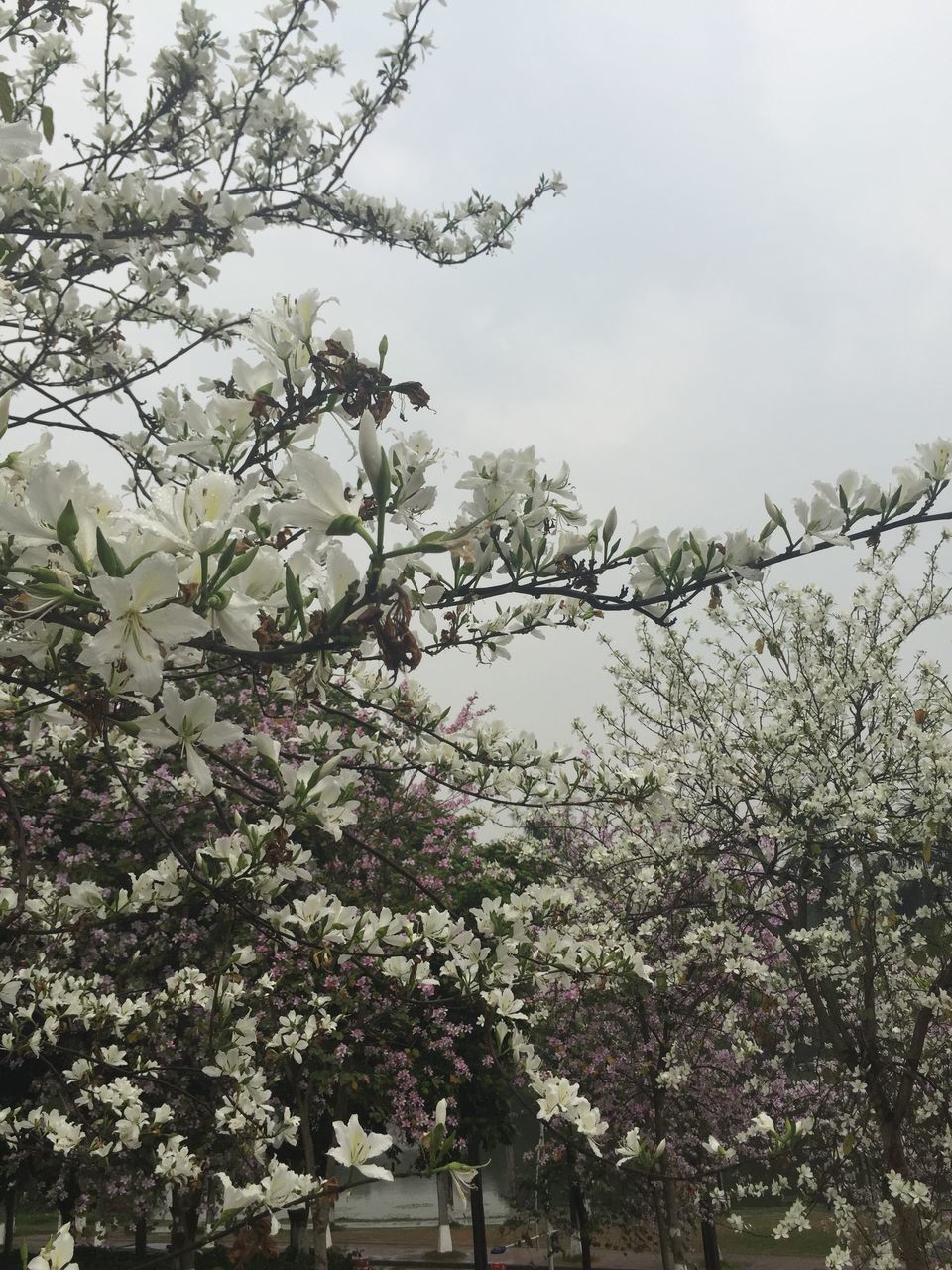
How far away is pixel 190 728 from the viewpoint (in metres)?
1.53

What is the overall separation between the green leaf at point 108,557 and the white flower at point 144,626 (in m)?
0.02

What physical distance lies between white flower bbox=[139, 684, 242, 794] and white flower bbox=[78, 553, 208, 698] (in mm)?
274

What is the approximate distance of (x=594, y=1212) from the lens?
570 inches

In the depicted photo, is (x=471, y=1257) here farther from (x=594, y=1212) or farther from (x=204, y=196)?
(x=204, y=196)

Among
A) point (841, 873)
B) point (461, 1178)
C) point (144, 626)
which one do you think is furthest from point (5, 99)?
point (841, 873)

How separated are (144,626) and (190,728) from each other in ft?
1.34

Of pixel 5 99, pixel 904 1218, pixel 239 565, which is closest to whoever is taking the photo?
pixel 239 565

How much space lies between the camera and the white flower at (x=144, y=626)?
1.11m

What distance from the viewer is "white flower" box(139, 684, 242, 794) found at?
1.46m

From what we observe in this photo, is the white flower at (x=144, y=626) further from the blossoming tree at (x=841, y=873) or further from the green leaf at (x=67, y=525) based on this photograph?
the blossoming tree at (x=841, y=873)

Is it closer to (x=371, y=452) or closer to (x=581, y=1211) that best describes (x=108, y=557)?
(x=371, y=452)

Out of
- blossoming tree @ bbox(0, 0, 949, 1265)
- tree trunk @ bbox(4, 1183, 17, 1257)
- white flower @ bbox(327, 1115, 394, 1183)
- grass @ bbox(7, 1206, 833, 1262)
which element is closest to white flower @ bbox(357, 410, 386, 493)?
blossoming tree @ bbox(0, 0, 949, 1265)

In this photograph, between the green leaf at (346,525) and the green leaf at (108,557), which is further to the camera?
the green leaf at (346,525)

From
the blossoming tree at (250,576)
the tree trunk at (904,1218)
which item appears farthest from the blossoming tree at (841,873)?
the blossoming tree at (250,576)
